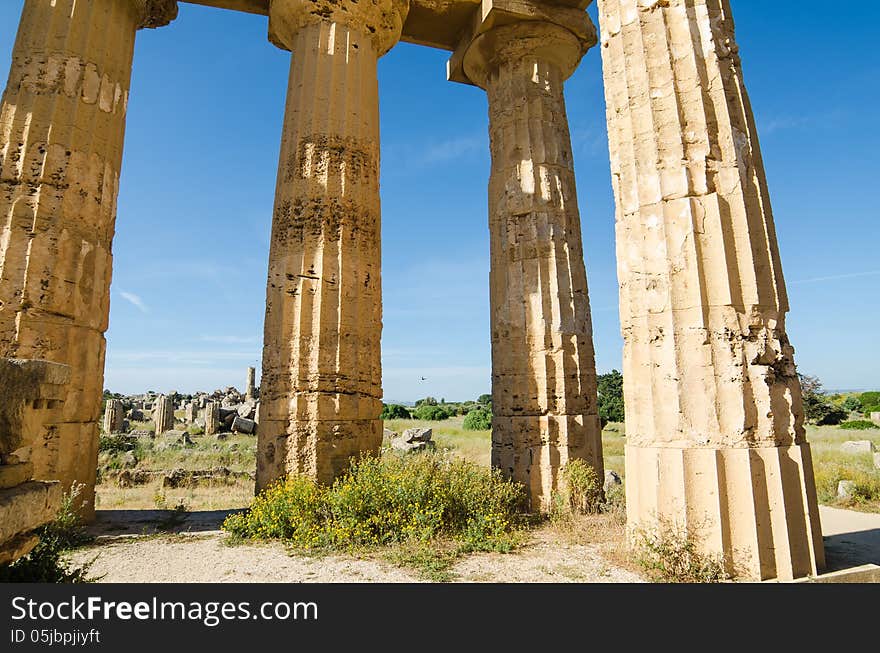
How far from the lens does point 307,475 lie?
722 cm

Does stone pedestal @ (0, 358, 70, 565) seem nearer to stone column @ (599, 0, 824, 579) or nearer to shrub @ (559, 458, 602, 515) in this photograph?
stone column @ (599, 0, 824, 579)

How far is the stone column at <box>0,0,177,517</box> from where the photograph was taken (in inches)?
282

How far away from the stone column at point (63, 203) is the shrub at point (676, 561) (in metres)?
7.88

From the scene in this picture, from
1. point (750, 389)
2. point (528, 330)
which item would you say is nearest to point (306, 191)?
point (528, 330)

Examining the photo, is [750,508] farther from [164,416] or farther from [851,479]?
[164,416]

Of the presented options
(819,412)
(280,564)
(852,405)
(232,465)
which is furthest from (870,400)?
(280,564)

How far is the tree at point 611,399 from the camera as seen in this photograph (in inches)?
1154

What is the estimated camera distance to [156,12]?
9609 mm

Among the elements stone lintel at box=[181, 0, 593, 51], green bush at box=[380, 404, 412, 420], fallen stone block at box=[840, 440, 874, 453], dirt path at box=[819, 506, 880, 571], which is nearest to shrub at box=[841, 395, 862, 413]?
fallen stone block at box=[840, 440, 874, 453]

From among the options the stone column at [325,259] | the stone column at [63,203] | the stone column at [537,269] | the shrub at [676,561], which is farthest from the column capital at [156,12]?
the shrub at [676,561]

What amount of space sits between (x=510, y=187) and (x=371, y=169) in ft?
8.97

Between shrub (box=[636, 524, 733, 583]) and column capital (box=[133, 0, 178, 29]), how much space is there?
11805 mm

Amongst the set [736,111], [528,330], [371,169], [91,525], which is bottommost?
[91,525]
